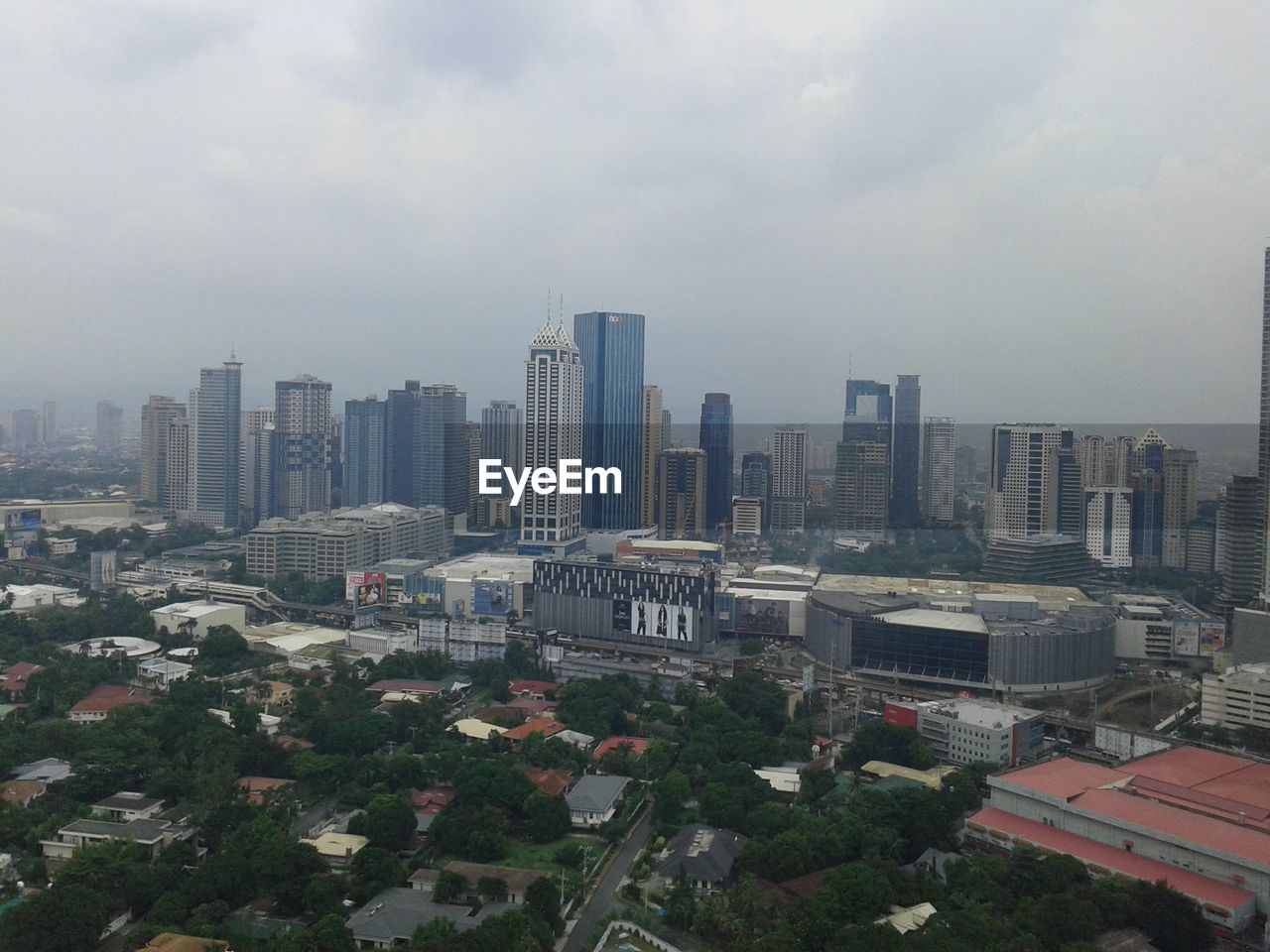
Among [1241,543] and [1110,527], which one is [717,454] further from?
[1241,543]

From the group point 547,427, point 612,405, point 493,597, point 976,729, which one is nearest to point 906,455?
point 612,405

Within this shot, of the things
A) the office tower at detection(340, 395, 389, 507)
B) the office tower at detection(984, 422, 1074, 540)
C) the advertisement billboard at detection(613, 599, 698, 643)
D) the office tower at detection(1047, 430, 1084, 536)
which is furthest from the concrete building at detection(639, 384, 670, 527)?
the advertisement billboard at detection(613, 599, 698, 643)

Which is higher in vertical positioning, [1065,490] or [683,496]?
[1065,490]

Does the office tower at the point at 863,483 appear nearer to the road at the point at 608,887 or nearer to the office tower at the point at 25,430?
the road at the point at 608,887

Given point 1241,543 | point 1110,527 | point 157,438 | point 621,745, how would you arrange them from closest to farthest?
point 621,745 < point 1241,543 < point 1110,527 < point 157,438

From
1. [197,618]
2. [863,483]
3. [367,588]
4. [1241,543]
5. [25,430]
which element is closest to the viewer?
[1241,543]
